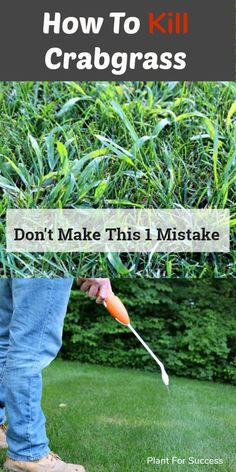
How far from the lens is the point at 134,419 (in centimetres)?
222

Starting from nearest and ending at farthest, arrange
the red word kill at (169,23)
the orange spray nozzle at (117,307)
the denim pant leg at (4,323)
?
the red word kill at (169,23)
the orange spray nozzle at (117,307)
the denim pant leg at (4,323)

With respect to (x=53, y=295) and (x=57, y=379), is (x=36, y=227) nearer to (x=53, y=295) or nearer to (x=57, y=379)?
(x=53, y=295)

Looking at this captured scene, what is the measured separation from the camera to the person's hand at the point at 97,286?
1.89m

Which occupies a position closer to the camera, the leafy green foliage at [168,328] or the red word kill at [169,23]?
the red word kill at [169,23]

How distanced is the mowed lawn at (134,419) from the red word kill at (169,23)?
101 cm

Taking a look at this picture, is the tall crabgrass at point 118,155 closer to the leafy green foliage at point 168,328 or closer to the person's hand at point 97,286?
the person's hand at point 97,286

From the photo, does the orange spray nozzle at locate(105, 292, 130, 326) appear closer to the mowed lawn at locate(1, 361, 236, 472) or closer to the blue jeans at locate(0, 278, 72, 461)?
the blue jeans at locate(0, 278, 72, 461)

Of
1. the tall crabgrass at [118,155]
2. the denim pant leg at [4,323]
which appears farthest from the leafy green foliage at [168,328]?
the denim pant leg at [4,323]

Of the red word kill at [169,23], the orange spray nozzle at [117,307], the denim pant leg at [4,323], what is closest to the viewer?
the red word kill at [169,23]


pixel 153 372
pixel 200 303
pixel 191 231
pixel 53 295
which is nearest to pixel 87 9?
pixel 191 231

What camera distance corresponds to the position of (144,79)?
1.88 m

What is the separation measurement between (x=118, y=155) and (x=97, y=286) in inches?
13.6

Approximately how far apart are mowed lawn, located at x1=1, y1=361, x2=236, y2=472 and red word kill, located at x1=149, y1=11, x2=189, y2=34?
101 cm

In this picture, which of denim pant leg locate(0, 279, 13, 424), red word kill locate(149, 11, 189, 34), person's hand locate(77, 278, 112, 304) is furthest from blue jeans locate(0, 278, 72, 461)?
red word kill locate(149, 11, 189, 34)
